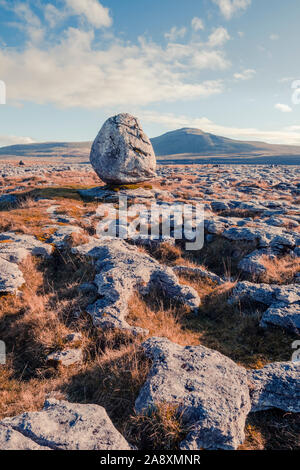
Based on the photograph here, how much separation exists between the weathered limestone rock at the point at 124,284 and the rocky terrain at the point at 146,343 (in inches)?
1.2

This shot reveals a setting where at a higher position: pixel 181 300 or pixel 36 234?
pixel 36 234

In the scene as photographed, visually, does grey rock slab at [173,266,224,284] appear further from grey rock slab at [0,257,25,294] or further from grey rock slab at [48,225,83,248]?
grey rock slab at [0,257,25,294]

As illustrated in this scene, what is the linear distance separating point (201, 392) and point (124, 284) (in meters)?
3.52

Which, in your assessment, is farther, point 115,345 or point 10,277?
point 10,277

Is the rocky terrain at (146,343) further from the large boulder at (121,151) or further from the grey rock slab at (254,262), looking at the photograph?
the large boulder at (121,151)

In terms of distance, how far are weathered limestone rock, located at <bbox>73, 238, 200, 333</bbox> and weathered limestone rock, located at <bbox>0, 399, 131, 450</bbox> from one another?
2207 mm

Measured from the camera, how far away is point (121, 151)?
20.2m

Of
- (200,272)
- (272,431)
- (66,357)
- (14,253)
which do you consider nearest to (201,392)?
(272,431)

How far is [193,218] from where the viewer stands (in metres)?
14.3

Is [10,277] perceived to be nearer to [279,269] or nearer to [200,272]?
[200,272]

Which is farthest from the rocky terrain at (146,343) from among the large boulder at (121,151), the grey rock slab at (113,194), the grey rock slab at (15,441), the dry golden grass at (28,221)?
the large boulder at (121,151)
